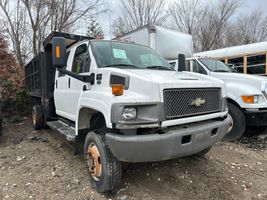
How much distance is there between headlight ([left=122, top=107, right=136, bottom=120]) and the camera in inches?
112

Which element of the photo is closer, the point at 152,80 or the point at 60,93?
the point at 152,80

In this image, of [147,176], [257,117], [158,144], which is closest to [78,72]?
[147,176]

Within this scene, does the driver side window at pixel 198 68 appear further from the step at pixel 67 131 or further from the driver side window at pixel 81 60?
the step at pixel 67 131

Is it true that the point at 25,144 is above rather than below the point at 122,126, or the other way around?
below

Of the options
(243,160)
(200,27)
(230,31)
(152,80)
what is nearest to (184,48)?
(243,160)

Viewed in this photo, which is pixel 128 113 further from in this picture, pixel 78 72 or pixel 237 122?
pixel 237 122

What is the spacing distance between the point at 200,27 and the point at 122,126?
25.8 meters

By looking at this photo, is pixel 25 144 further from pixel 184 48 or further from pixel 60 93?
pixel 184 48

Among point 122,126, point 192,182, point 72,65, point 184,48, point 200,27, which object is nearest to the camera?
point 122,126

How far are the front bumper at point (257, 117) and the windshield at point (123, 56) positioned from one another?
2485mm

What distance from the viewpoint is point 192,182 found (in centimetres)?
379

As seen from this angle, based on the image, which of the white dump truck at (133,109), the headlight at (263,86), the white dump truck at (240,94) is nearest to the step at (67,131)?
the white dump truck at (133,109)

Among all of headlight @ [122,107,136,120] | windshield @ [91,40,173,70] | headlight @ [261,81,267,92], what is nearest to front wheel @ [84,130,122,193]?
headlight @ [122,107,136,120]

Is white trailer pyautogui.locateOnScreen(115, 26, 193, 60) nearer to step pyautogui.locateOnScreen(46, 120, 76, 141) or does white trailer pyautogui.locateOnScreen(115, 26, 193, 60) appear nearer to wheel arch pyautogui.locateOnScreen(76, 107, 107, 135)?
step pyautogui.locateOnScreen(46, 120, 76, 141)
